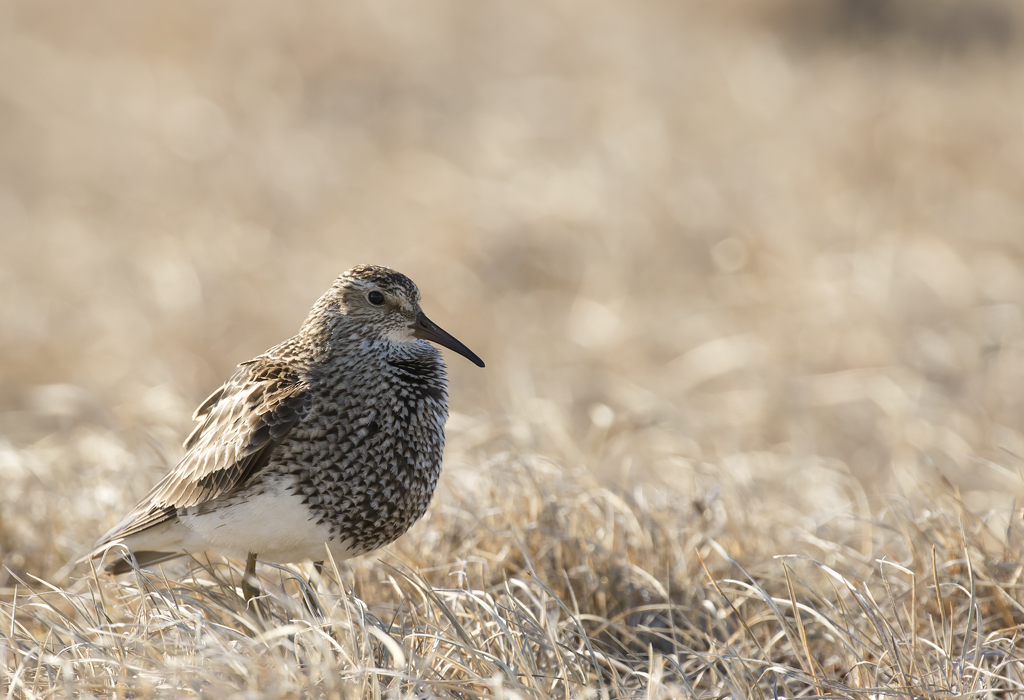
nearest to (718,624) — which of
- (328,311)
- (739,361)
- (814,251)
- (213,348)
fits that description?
(328,311)

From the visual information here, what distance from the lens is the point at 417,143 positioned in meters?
13.1

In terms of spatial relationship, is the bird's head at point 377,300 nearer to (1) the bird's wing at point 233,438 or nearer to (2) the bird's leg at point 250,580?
(1) the bird's wing at point 233,438

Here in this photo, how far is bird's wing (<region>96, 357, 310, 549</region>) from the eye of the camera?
3.75 metres

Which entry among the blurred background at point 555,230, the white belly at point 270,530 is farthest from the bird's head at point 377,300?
the blurred background at point 555,230

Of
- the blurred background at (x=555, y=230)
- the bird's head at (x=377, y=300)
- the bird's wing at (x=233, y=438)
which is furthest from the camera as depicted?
the blurred background at (x=555, y=230)

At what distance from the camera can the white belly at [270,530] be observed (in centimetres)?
363

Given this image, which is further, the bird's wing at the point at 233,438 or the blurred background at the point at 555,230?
the blurred background at the point at 555,230

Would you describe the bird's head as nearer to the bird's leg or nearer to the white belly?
the white belly

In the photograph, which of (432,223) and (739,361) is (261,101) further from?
(739,361)

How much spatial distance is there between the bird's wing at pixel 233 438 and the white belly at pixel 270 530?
0.10 metres

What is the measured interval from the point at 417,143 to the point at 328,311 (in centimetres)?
933

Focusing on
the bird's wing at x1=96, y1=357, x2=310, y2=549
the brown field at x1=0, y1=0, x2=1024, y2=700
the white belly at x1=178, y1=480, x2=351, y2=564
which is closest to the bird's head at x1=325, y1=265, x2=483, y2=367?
the bird's wing at x1=96, y1=357, x2=310, y2=549

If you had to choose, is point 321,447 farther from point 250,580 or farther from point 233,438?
point 250,580

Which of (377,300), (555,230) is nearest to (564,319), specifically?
(555,230)
